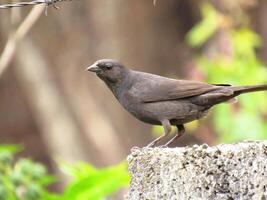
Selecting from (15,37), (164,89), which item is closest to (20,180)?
(164,89)

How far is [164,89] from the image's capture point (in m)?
5.12

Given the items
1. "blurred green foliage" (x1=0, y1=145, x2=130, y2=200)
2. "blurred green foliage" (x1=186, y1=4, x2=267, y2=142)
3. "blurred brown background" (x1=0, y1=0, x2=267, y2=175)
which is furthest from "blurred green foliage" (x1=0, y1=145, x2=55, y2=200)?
"blurred brown background" (x1=0, y1=0, x2=267, y2=175)

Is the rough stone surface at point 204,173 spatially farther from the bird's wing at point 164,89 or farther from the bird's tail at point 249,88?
the bird's wing at point 164,89

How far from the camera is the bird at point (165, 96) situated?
16.3 ft

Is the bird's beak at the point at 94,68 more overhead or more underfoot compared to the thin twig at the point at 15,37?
more underfoot

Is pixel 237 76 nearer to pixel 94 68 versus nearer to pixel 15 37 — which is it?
pixel 15 37

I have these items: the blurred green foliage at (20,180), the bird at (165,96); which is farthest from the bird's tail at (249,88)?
the blurred green foliage at (20,180)

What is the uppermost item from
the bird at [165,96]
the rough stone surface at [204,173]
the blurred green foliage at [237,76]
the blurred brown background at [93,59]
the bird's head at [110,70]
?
the blurred brown background at [93,59]

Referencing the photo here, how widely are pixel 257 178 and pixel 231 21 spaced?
292 inches

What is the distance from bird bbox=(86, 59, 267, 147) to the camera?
4.96 meters

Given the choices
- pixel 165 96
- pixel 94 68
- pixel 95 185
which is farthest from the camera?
pixel 95 185

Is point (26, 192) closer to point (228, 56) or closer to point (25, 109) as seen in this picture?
point (228, 56)

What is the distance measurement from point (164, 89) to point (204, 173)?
1702 mm

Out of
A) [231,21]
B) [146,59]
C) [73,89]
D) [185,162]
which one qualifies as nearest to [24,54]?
[73,89]
